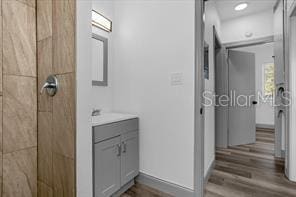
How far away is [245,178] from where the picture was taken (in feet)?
7.07

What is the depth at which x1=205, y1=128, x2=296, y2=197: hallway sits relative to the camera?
6.04 feet

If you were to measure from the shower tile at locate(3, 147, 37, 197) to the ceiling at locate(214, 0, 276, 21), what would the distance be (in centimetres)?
356

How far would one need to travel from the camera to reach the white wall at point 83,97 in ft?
3.17

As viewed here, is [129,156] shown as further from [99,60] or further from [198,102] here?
[99,60]

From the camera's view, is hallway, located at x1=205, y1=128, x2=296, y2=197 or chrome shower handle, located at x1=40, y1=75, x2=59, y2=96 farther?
hallway, located at x1=205, y1=128, x2=296, y2=197

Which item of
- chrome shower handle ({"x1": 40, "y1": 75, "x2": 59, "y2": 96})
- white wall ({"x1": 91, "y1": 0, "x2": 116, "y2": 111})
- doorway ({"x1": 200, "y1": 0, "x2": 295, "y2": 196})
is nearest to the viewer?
chrome shower handle ({"x1": 40, "y1": 75, "x2": 59, "y2": 96})

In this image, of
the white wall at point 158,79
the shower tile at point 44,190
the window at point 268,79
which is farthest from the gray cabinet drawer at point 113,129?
the window at point 268,79

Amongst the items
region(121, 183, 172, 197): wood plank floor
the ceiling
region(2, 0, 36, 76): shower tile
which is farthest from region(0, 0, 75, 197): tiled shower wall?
the ceiling

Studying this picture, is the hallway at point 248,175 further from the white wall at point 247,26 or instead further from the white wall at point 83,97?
the white wall at point 247,26

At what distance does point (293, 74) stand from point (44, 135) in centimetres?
276

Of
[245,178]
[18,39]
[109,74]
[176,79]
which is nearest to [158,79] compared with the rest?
[176,79]

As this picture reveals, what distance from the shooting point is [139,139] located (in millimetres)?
2008

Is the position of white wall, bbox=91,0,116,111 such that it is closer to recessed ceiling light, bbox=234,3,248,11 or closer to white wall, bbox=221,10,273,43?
recessed ceiling light, bbox=234,3,248,11

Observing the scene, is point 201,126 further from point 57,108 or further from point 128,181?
point 57,108
